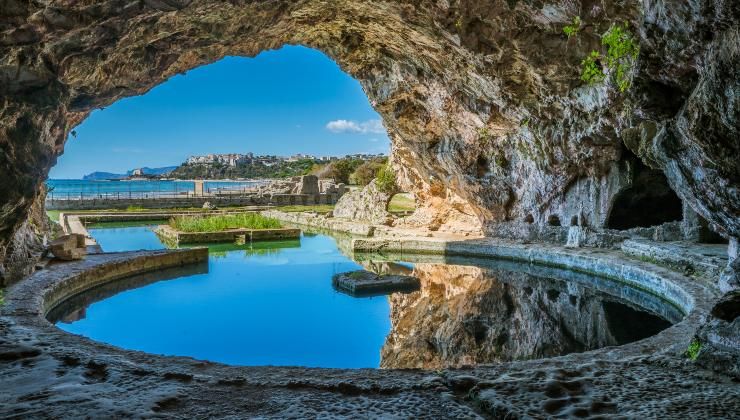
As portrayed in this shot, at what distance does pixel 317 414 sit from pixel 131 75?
1153 cm

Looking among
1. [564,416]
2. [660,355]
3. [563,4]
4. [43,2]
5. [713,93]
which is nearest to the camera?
[564,416]

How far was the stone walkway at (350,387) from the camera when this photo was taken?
12.9 ft

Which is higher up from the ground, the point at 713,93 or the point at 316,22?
the point at 316,22

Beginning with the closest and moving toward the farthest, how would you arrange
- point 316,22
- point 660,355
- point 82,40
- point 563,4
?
point 660,355 < point 82,40 < point 563,4 < point 316,22

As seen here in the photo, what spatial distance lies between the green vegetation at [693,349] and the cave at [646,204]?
1138 centimetres

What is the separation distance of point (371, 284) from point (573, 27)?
737cm

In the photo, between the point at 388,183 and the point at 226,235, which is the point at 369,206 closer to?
the point at 388,183

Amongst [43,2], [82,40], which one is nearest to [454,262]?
[82,40]

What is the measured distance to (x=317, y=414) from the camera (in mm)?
3953

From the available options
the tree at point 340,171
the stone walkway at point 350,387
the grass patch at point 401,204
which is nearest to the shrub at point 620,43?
the stone walkway at point 350,387

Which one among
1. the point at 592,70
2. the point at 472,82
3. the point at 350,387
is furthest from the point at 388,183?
the point at 350,387

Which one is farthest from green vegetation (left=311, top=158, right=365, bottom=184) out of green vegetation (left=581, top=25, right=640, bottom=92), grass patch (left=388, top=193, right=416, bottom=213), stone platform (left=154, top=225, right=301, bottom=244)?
green vegetation (left=581, top=25, right=640, bottom=92)

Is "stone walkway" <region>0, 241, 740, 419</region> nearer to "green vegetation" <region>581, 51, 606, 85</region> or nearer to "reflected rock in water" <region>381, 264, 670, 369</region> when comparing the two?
"reflected rock in water" <region>381, 264, 670, 369</region>

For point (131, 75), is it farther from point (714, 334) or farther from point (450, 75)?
point (714, 334)
